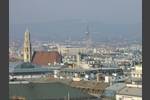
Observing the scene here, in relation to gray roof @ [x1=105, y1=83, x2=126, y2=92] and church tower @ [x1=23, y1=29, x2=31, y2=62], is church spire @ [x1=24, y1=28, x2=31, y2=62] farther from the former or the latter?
gray roof @ [x1=105, y1=83, x2=126, y2=92]

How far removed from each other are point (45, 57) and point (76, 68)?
4.41 m

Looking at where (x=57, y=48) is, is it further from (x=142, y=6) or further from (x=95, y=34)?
(x=142, y=6)

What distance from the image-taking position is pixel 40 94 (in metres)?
9.08

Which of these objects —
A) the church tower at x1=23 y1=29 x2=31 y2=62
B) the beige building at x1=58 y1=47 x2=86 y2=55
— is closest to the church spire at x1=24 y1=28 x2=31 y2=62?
the church tower at x1=23 y1=29 x2=31 y2=62

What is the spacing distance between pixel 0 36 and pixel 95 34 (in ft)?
62.3

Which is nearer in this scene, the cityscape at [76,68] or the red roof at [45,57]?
the cityscape at [76,68]

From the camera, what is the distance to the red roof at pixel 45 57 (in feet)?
65.2

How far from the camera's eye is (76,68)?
54.2 feet

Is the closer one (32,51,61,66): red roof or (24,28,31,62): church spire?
(24,28,31,62): church spire

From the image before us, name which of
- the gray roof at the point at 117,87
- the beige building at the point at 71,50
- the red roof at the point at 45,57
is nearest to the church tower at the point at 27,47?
the red roof at the point at 45,57

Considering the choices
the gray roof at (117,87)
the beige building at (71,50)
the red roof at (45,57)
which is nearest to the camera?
the gray roof at (117,87)

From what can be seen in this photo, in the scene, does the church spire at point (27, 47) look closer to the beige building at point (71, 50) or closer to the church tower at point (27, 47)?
the church tower at point (27, 47)

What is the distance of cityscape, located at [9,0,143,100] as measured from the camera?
8742 mm

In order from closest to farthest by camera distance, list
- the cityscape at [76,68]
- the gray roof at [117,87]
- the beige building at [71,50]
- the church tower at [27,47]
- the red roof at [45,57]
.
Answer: the gray roof at [117,87]
the cityscape at [76,68]
the church tower at [27,47]
the red roof at [45,57]
the beige building at [71,50]
